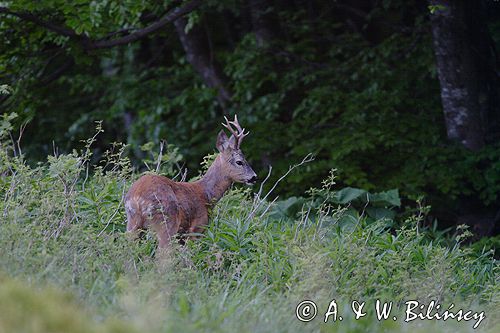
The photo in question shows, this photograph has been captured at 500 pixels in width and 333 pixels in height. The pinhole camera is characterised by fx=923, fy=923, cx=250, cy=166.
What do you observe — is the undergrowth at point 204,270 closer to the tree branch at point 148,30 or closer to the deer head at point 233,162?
the deer head at point 233,162

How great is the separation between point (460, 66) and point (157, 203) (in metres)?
5.78

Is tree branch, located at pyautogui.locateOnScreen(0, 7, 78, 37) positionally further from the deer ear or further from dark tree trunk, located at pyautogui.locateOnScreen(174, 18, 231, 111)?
the deer ear

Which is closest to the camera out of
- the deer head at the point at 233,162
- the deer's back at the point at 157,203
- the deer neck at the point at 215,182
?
the deer's back at the point at 157,203

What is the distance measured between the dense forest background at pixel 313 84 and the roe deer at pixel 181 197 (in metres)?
3.09

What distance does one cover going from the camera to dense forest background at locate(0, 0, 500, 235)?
38.6 ft

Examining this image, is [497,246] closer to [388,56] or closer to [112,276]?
[388,56]

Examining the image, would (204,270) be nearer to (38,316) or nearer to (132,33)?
(38,316)

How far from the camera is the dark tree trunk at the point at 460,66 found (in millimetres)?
11578

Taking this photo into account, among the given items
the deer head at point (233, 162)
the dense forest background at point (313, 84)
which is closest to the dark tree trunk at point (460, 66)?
the dense forest background at point (313, 84)

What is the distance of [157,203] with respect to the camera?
7.33m

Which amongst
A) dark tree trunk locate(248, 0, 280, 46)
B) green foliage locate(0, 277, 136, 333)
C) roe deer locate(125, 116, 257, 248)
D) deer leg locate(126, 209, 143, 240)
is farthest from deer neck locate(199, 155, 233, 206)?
dark tree trunk locate(248, 0, 280, 46)

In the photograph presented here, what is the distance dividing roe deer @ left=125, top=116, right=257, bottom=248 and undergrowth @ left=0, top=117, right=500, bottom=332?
0.16 metres

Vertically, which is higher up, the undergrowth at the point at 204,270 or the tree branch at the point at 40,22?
the tree branch at the point at 40,22

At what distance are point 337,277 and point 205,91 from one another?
752 centimetres
